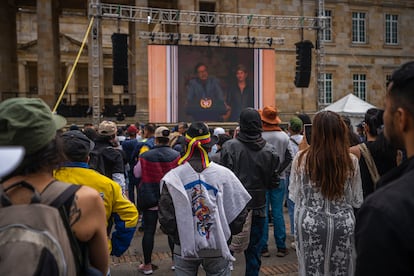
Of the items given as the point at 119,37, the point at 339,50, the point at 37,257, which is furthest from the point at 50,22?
the point at 37,257

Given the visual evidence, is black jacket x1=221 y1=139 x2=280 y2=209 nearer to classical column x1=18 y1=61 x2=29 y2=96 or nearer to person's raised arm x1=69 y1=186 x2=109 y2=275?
person's raised arm x1=69 y1=186 x2=109 y2=275

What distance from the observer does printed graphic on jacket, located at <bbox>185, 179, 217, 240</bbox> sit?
11.7 feet

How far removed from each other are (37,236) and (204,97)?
22.2 m

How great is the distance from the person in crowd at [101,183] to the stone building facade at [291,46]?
20839mm

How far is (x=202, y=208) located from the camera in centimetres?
358

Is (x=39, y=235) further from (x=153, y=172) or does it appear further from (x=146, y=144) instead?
(x=146, y=144)

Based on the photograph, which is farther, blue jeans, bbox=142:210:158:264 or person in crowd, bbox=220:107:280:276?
blue jeans, bbox=142:210:158:264

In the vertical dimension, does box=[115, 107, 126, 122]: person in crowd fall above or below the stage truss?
below

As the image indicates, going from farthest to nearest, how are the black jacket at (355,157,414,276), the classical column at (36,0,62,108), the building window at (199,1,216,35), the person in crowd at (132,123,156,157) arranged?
the building window at (199,1,216,35) → the classical column at (36,0,62,108) → the person in crowd at (132,123,156,157) → the black jacket at (355,157,414,276)

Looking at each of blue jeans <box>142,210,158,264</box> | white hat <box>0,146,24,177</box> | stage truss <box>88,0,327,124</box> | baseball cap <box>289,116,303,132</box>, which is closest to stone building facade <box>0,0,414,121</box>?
stage truss <box>88,0,327,124</box>

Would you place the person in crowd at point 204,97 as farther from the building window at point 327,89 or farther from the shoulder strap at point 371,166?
the shoulder strap at point 371,166

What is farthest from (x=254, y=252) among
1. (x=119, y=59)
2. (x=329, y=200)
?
(x=119, y=59)

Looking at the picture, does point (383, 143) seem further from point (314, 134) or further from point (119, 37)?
point (119, 37)

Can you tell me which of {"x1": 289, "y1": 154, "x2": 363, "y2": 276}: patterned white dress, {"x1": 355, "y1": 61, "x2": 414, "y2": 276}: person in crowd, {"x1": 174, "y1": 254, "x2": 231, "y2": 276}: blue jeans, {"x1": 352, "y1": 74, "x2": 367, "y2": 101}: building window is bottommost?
{"x1": 174, "y1": 254, "x2": 231, "y2": 276}: blue jeans
